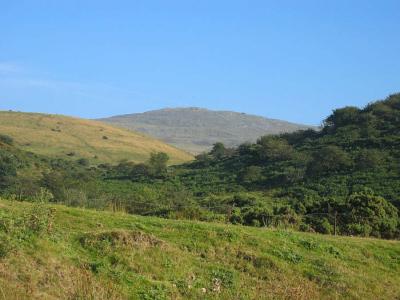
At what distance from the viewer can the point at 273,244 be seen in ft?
46.0

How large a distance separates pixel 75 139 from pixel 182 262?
9608cm

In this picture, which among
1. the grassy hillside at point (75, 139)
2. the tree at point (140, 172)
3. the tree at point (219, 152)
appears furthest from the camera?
the grassy hillside at point (75, 139)

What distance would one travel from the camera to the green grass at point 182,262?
9.91m

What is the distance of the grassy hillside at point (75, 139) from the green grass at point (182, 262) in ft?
255

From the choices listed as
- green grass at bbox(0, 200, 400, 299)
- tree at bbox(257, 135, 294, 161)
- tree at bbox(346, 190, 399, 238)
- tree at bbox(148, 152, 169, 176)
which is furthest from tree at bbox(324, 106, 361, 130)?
green grass at bbox(0, 200, 400, 299)

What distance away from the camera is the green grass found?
9914mm

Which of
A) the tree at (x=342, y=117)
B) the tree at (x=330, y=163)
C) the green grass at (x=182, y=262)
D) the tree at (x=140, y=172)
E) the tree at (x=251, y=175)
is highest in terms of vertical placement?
the tree at (x=342, y=117)

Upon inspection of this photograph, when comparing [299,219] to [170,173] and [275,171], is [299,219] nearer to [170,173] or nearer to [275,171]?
[275,171]

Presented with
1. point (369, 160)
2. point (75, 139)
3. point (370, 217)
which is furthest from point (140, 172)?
point (370, 217)

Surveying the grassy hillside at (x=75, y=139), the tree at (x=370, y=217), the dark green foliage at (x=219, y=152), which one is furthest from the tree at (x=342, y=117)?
the tree at (x=370, y=217)

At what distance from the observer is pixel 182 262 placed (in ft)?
39.5

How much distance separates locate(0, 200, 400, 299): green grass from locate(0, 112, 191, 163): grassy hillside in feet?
255

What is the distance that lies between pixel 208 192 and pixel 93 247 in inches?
1698

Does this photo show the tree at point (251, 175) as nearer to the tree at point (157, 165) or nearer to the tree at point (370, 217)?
the tree at point (157, 165)
